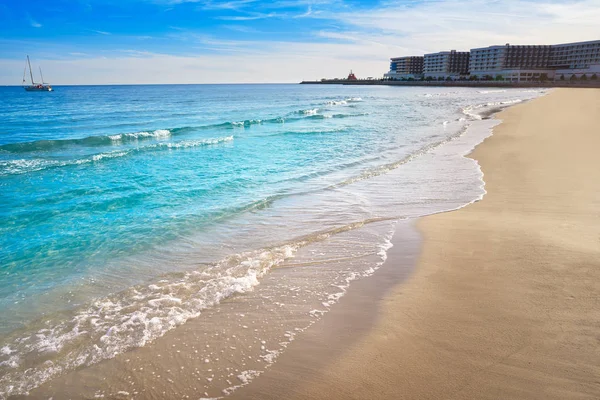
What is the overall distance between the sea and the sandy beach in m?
0.61

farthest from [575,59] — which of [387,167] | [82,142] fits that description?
[82,142]

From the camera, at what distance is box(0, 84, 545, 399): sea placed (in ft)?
13.2

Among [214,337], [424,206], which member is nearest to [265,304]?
[214,337]

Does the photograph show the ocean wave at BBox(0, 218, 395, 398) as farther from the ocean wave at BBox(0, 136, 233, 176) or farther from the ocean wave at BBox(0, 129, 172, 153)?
the ocean wave at BBox(0, 129, 172, 153)

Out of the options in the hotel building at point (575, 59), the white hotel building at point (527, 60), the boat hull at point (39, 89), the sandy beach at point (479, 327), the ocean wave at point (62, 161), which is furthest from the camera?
the boat hull at point (39, 89)

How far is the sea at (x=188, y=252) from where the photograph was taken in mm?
4020

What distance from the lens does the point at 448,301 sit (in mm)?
4801

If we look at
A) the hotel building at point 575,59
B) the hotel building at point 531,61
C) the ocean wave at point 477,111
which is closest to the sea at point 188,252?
the ocean wave at point 477,111

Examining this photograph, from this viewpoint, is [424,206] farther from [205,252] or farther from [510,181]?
[205,252]

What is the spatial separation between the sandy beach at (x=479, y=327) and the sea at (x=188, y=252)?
0.61 m

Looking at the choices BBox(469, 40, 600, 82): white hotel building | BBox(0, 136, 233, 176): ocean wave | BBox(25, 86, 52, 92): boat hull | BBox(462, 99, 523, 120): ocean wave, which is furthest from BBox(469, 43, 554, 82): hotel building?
BBox(25, 86, 52, 92): boat hull

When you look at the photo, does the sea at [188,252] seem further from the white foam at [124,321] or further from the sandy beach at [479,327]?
the sandy beach at [479,327]

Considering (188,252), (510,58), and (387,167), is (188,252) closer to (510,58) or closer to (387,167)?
(387,167)

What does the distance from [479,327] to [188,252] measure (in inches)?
199
